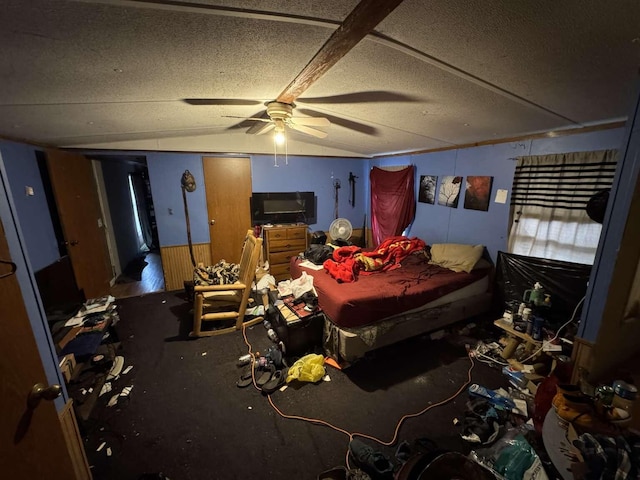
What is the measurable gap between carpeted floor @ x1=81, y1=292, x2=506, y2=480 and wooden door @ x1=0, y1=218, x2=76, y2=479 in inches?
41.7

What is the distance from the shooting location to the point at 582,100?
1712 millimetres

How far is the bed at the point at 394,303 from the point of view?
7.78ft

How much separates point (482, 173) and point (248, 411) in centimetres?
365

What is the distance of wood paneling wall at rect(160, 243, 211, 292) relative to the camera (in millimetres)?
4227

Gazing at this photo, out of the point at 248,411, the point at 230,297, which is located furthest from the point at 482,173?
the point at 248,411

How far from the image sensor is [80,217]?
11.3 feet

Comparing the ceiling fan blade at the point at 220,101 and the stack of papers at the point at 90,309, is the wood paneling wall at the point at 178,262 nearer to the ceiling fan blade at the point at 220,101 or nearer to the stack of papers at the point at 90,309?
the stack of papers at the point at 90,309

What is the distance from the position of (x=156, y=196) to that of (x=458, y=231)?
15.2 ft

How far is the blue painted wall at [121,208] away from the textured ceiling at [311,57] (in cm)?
264

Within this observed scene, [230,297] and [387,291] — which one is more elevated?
[387,291]

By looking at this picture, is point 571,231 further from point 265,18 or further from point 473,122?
point 265,18

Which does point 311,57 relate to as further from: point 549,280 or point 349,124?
point 549,280

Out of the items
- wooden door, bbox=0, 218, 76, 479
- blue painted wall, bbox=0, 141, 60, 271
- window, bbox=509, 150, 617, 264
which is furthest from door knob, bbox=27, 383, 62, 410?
window, bbox=509, 150, 617, 264

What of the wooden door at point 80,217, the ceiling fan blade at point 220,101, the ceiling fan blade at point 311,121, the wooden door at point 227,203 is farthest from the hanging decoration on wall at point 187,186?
the ceiling fan blade at point 311,121
